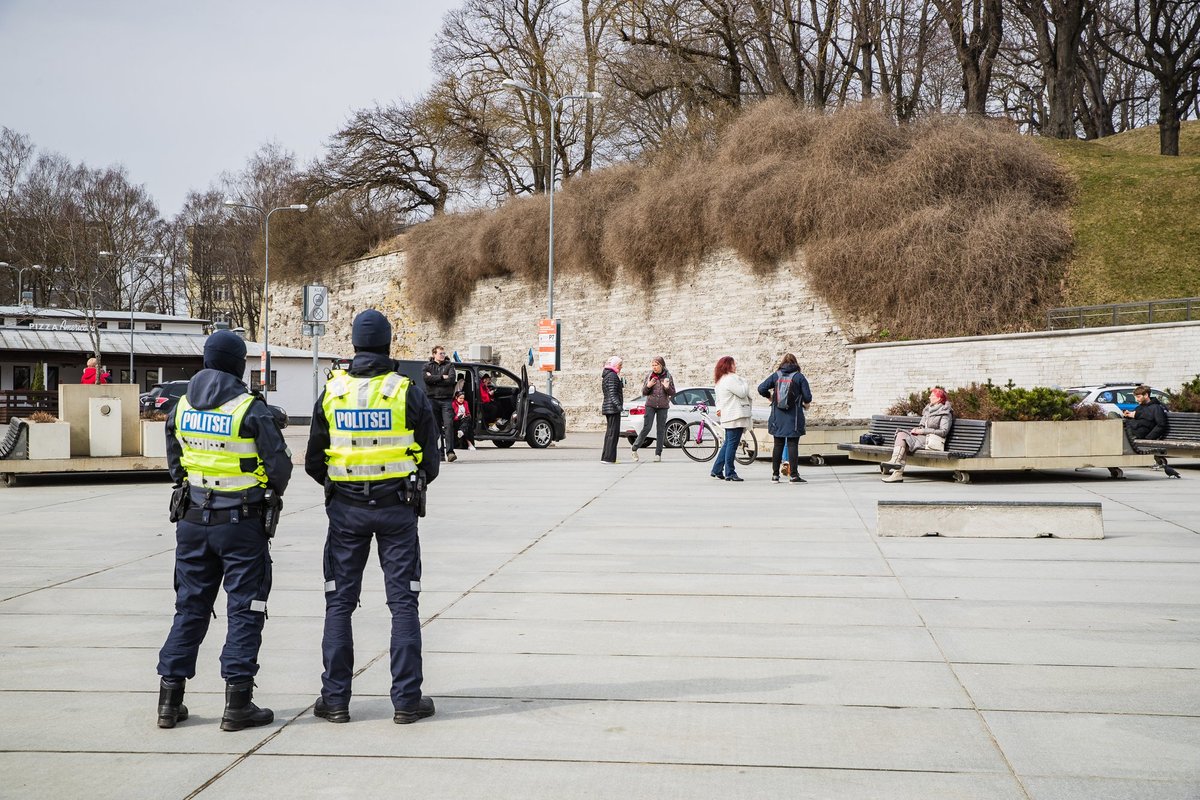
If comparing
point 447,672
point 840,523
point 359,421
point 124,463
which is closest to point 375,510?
point 359,421

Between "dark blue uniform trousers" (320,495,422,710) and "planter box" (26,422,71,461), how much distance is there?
523 inches

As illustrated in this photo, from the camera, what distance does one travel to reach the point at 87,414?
1736 cm

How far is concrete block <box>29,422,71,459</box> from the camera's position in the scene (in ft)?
55.3

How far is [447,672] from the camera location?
5.89 meters

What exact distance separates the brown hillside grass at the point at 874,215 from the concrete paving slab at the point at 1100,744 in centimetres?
2530

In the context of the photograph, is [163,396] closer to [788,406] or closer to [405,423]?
[788,406]

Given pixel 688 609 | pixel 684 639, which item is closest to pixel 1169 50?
pixel 688 609

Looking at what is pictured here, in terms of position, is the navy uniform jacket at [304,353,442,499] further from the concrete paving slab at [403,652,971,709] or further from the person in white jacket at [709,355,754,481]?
the person in white jacket at [709,355,754,481]

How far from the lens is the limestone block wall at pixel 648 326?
32.8 m

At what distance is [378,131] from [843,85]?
71.0ft

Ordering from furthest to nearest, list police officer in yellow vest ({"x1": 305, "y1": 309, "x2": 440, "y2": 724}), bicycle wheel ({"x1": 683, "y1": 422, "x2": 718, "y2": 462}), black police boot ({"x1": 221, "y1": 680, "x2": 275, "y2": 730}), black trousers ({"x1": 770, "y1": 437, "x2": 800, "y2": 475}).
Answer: bicycle wheel ({"x1": 683, "y1": 422, "x2": 718, "y2": 462}) < black trousers ({"x1": 770, "y1": 437, "x2": 800, "y2": 475}) < police officer in yellow vest ({"x1": 305, "y1": 309, "x2": 440, "y2": 724}) < black police boot ({"x1": 221, "y1": 680, "x2": 275, "y2": 730})

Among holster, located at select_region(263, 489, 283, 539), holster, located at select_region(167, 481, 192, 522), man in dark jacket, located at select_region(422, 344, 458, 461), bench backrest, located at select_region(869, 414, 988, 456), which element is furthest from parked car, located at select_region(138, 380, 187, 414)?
holster, located at select_region(263, 489, 283, 539)

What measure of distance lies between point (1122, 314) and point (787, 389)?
1433cm

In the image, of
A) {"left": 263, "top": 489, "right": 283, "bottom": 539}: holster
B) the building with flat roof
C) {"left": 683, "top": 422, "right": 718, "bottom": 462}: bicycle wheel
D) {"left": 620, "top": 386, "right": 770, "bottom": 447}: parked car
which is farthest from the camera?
the building with flat roof
